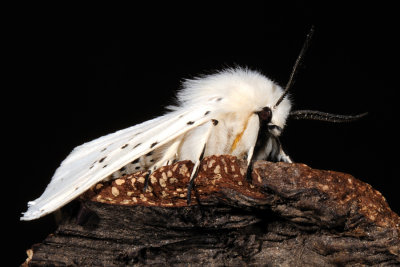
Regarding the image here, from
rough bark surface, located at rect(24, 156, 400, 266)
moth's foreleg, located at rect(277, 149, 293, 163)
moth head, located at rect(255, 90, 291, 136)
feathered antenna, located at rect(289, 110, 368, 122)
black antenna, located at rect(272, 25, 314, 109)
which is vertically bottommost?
rough bark surface, located at rect(24, 156, 400, 266)

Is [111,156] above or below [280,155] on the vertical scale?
below

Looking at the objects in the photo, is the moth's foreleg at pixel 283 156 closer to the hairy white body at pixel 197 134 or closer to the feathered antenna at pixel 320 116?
the hairy white body at pixel 197 134

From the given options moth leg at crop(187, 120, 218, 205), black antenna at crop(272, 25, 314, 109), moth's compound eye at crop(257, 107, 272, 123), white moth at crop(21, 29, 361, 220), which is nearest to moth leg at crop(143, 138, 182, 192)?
white moth at crop(21, 29, 361, 220)

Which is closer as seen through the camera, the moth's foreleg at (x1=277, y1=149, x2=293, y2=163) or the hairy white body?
the hairy white body

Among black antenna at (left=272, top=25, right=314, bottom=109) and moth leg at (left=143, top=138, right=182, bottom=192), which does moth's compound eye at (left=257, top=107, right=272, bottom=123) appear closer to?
black antenna at (left=272, top=25, right=314, bottom=109)

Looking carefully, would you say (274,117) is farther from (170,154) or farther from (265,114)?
(170,154)

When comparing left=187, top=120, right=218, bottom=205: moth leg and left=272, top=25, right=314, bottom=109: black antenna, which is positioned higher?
left=272, top=25, right=314, bottom=109: black antenna

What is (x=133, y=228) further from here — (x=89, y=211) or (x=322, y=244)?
(x=322, y=244)

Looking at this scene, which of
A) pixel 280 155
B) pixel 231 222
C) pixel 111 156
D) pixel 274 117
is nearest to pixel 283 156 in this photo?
pixel 280 155
